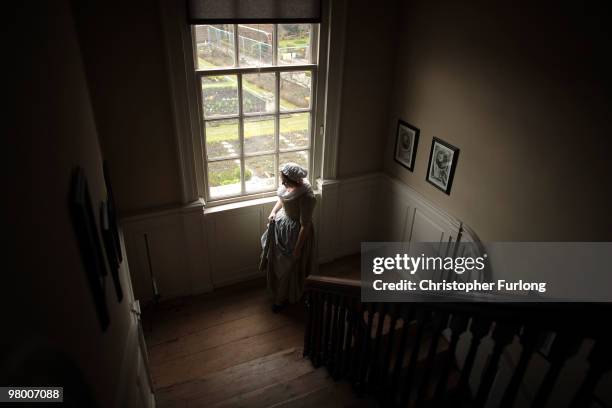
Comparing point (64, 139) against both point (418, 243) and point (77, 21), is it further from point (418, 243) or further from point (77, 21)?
point (418, 243)

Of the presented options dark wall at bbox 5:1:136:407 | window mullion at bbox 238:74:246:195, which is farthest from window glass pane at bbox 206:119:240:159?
dark wall at bbox 5:1:136:407

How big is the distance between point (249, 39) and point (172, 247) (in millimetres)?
1814

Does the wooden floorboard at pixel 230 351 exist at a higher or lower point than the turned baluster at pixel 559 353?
lower

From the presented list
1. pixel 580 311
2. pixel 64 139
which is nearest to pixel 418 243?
pixel 580 311

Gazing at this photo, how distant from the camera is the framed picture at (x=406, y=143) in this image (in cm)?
372

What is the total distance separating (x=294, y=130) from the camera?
3799 mm

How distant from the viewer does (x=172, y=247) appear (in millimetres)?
3662

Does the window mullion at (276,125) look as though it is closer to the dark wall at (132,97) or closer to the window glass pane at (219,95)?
the window glass pane at (219,95)

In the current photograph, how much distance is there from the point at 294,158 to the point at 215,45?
1.21 m

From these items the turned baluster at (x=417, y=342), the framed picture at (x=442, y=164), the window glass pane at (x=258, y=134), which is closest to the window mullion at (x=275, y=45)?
the window glass pane at (x=258, y=134)

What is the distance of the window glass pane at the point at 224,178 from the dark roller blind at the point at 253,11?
3.73 feet

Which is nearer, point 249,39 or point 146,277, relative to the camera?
point 249,39

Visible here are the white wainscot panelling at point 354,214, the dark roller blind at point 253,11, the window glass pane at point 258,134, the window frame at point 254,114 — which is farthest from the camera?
the white wainscot panelling at point 354,214

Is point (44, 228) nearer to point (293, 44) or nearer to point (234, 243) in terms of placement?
point (293, 44)
